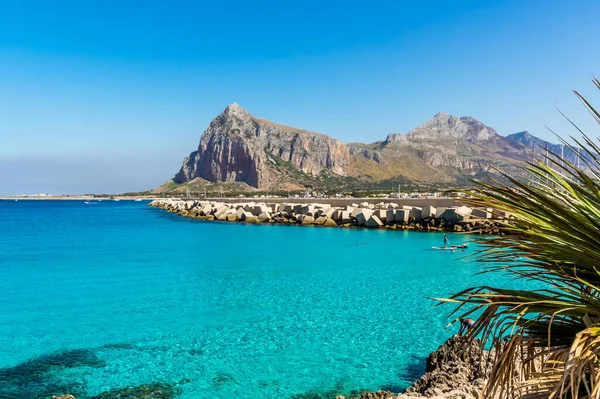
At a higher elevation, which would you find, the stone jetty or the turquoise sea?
the stone jetty

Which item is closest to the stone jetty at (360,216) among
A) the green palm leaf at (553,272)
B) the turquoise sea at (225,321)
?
the turquoise sea at (225,321)

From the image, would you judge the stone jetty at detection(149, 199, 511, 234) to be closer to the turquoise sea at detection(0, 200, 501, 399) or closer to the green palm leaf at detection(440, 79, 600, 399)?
the turquoise sea at detection(0, 200, 501, 399)

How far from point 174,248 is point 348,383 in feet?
80.2

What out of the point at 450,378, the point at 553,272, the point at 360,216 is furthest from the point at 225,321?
the point at 360,216

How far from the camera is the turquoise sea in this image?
913 cm

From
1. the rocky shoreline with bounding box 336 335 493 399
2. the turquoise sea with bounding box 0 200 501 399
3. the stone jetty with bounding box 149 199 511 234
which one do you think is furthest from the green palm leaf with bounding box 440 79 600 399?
the stone jetty with bounding box 149 199 511 234

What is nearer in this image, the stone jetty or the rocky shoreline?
the rocky shoreline

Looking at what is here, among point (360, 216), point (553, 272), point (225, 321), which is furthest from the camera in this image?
point (360, 216)

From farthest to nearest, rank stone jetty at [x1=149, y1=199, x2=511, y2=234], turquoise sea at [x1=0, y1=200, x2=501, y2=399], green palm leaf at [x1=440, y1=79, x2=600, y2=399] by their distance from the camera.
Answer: stone jetty at [x1=149, y1=199, x2=511, y2=234] < turquoise sea at [x1=0, y1=200, x2=501, y2=399] < green palm leaf at [x1=440, y1=79, x2=600, y2=399]

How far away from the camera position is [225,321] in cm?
1327

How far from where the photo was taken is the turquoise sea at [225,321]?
9133 mm

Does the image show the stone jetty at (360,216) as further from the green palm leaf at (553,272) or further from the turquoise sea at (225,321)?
the green palm leaf at (553,272)

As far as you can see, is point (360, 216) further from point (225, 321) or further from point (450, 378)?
point (450, 378)

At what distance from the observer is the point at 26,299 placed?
16.8m
